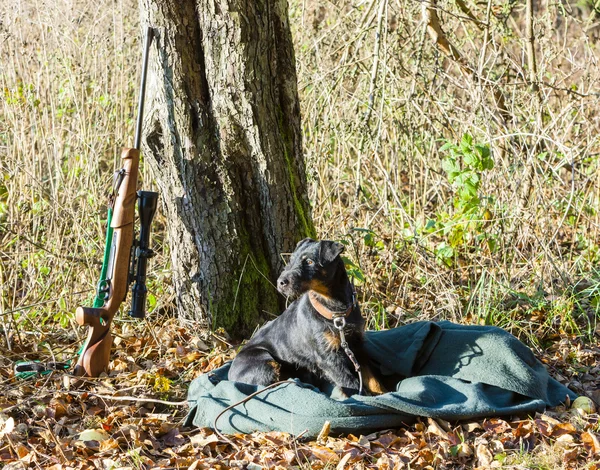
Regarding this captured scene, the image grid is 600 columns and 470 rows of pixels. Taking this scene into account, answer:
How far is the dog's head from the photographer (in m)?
4.19

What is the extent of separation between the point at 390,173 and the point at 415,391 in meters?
3.04

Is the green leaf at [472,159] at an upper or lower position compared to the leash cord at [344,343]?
upper

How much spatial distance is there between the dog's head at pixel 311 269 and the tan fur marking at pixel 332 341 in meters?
0.28

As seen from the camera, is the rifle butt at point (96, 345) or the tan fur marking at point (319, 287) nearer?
the tan fur marking at point (319, 287)

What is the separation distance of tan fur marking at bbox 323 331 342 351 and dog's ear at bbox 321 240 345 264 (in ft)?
1.46

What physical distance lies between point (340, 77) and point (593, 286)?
2.62 metres

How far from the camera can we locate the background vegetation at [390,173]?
5.24 m

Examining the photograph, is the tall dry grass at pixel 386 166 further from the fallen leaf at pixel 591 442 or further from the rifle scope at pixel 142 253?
the fallen leaf at pixel 591 442

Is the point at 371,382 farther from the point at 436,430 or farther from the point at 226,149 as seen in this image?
the point at 226,149

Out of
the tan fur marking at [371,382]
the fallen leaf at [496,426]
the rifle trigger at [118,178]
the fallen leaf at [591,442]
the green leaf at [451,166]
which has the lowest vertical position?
the fallen leaf at [591,442]

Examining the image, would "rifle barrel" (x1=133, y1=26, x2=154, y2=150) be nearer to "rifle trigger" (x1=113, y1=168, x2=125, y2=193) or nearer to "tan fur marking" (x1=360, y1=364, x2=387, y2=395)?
"rifle trigger" (x1=113, y1=168, x2=125, y2=193)

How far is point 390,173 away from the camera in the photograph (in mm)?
6598

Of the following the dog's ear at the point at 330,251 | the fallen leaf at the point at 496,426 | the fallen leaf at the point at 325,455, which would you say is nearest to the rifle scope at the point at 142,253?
the dog's ear at the point at 330,251

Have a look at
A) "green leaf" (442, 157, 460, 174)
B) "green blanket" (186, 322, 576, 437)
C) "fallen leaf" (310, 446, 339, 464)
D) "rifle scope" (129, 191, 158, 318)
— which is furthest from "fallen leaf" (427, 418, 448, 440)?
"green leaf" (442, 157, 460, 174)
